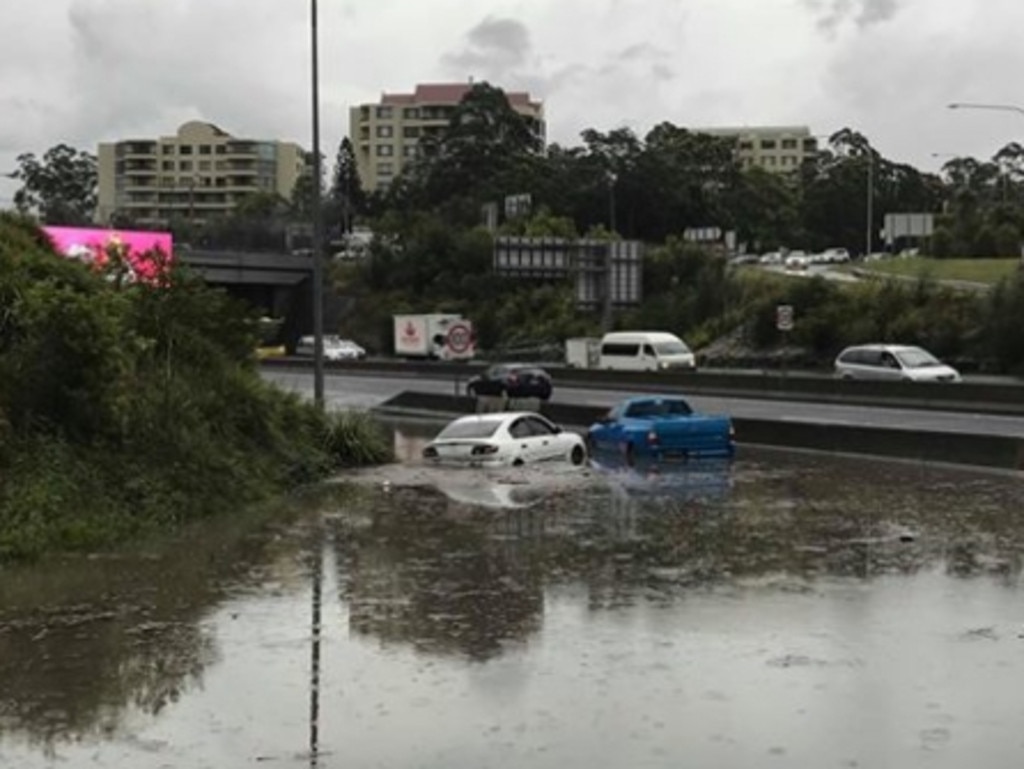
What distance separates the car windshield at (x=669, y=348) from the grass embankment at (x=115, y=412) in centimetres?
3687

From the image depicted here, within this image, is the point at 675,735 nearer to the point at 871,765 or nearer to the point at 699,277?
the point at 871,765

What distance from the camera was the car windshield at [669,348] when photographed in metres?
64.6

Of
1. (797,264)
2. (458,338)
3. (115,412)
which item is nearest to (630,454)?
(115,412)

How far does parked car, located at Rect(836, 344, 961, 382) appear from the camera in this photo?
49.1 meters

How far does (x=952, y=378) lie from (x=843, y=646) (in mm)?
38434

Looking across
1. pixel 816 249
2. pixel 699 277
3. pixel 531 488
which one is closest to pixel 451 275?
pixel 699 277

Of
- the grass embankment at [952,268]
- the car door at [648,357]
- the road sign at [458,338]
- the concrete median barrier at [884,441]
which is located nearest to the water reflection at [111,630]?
the concrete median barrier at [884,441]

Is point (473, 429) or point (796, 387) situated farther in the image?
point (796, 387)

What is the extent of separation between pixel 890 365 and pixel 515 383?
44.1 ft

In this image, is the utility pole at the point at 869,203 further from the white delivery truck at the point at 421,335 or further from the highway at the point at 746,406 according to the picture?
the highway at the point at 746,406

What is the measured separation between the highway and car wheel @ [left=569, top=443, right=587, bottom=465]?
6.65 m

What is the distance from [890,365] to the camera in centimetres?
5041

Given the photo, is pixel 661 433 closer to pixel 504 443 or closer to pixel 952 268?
pixel 504 443

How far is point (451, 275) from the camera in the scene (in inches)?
4547
